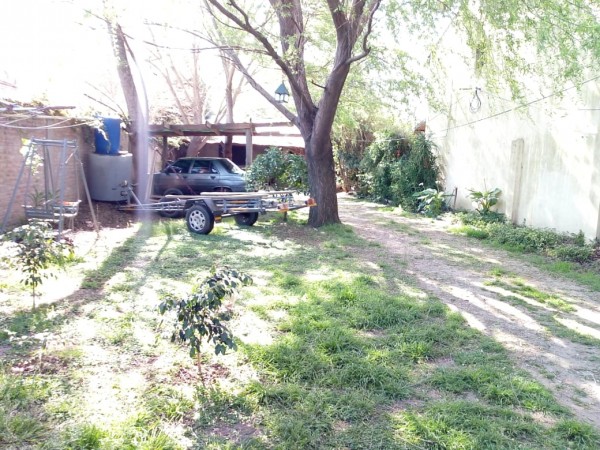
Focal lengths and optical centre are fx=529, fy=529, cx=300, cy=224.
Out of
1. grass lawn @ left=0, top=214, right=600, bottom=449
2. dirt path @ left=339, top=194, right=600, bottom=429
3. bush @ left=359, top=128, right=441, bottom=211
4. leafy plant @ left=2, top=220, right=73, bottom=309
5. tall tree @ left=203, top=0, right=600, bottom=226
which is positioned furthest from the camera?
bush @ left=359, top=128, right=441, bottom=211

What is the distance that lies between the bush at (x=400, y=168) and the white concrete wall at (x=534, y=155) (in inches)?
24.3

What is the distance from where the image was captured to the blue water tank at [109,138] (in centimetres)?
1293

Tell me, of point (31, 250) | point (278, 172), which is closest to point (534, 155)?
point (278, 172)

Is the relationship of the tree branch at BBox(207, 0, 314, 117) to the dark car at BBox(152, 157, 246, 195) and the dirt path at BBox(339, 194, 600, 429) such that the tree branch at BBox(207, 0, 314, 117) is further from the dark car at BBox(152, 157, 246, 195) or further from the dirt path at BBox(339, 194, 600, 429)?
the dark car at BBox(152, 157, 246, 195)

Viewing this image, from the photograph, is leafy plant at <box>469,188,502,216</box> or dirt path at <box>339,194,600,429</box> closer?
dirt path at <box>339,194,600,429</box>

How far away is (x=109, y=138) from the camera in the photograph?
1309 centimetres

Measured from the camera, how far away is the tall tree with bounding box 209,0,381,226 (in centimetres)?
886

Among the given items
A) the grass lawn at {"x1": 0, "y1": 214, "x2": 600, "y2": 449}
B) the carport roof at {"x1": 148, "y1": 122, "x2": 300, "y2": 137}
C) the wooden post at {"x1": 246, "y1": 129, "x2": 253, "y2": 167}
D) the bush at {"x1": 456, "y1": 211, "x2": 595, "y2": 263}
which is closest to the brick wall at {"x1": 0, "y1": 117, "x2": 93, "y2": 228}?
the carport roof at {"x1": 148, "y1": 122, "x2": 300, "y2": 137}

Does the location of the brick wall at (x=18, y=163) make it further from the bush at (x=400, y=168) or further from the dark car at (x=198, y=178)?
the bush at (x=400, y=168)

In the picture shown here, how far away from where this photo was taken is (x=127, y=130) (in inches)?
582

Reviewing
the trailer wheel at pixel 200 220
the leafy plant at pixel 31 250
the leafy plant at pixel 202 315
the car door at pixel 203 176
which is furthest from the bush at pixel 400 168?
the leafy plant at pixel 202 315

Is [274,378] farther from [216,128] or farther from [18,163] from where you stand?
[216,128]

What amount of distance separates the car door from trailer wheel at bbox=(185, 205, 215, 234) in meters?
4.33

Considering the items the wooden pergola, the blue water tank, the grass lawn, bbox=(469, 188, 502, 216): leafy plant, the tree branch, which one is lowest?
the grass lawn
